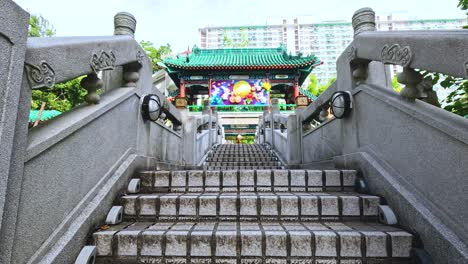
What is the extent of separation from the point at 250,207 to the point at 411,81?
77.4 inches

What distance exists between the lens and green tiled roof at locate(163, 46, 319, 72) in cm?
2228

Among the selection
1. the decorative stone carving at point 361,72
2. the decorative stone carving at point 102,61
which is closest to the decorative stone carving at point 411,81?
the decorative stone carving at point 361,72

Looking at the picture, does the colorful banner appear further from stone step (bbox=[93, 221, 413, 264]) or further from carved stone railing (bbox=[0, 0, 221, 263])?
stone step (bbox=[93, 221, 413, 264])

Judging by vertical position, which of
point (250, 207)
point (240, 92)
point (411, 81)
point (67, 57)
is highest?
point (240, 92)

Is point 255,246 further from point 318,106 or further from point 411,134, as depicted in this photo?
point 318,106

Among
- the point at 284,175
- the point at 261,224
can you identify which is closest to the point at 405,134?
the point at 284,175

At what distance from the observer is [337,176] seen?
10.5ft

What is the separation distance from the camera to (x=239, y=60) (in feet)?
87.7

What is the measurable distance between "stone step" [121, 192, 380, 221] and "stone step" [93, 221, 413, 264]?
1.42 feet

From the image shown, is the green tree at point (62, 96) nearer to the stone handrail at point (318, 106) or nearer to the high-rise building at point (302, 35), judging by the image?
the stone handrail at point (318, 106)

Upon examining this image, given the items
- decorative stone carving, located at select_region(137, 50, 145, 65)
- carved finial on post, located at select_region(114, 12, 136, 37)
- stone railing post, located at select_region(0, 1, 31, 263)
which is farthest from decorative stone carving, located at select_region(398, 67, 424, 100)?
carved finial on post, located at select_region(114, 12, 136, 37)

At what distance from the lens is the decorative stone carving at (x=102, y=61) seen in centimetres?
241

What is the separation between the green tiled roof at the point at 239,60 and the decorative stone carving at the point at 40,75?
69.3 ft

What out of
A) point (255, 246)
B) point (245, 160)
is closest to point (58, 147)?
point (255, 246)
